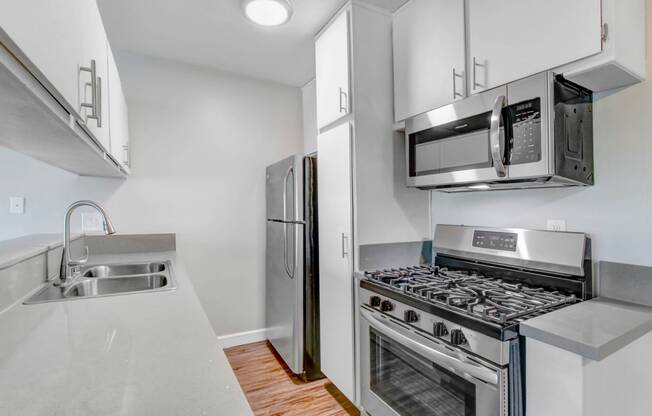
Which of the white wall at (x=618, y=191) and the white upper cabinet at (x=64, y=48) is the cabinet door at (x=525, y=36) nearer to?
the white wall at (x=618, y=191)

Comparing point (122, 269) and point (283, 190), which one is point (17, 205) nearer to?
point (122, 269)

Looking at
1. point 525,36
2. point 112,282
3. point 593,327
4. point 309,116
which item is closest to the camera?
point 593,327

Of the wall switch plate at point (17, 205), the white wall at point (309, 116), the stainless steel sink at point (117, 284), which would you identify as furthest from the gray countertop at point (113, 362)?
the white wall at point (309, 116)

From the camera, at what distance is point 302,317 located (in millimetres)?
2393

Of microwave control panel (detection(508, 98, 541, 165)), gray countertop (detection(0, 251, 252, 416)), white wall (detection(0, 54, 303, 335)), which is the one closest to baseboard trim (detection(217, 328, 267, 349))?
white wall (detection(0, 54, 303, 335))

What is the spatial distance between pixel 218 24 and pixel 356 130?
122 centimetres

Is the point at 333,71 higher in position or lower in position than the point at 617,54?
higher

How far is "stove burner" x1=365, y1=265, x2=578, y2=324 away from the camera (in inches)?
46.6

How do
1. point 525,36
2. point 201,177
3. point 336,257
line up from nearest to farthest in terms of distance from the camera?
point 525,36 → point 336,257 → point 201,177

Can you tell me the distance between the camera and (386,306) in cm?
161

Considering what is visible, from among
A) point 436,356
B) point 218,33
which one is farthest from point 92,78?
point 436,356

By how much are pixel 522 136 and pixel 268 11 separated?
1593mm

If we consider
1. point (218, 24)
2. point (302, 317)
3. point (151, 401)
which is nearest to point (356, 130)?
point (218, 24)

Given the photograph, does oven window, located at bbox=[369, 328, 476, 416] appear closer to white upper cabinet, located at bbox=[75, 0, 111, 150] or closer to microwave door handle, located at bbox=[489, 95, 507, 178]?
microwave door handle, located at bbox=[489, 95, 507, 178]
